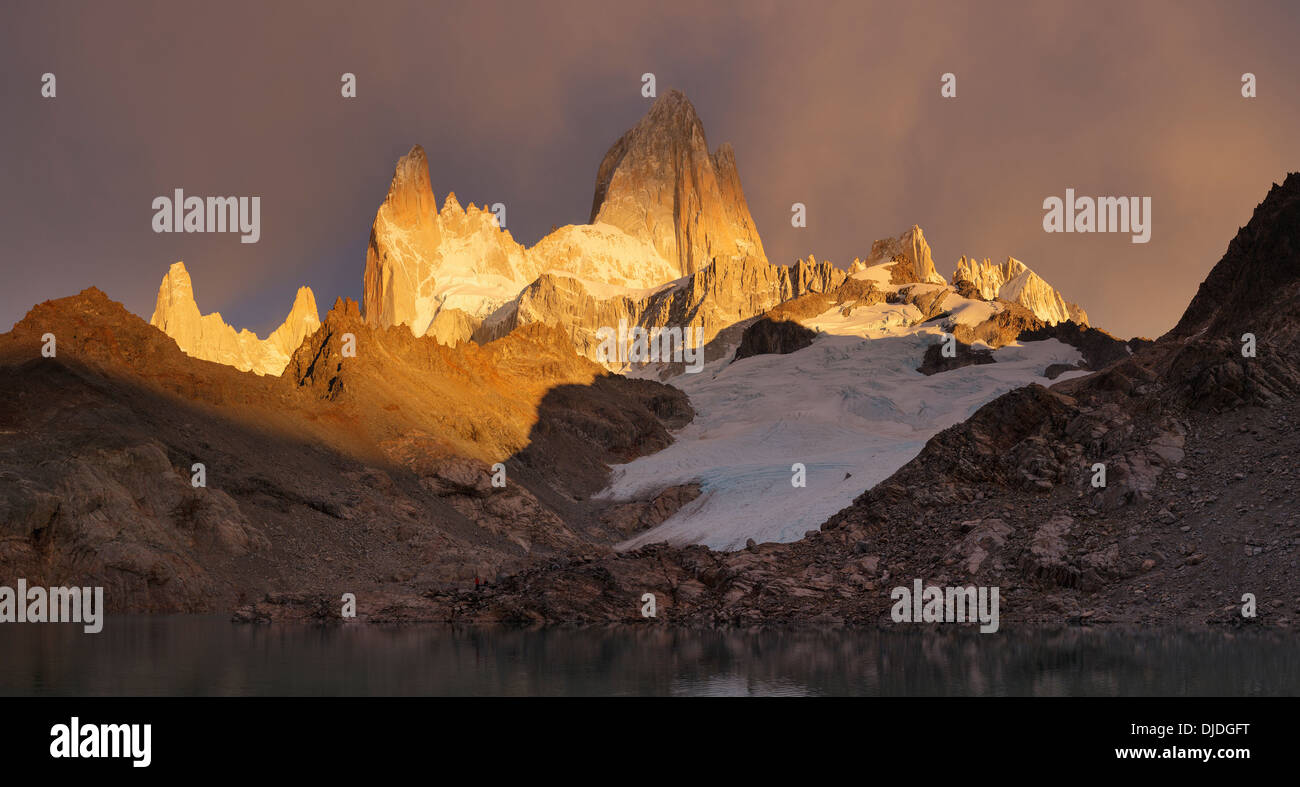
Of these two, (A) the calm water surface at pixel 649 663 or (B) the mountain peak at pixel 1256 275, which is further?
(B) the mountain peak at pixel 1256 275

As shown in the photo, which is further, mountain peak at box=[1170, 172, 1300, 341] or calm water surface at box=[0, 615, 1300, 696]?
mountain peak at box=[1170, 172, 1300, 341]

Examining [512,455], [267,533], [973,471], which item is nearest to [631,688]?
[973,471]

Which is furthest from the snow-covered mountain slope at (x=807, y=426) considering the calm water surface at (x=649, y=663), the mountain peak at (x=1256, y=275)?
the calm water surface at (x=649, y=663)

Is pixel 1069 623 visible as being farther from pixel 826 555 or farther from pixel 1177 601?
pixel 826 555

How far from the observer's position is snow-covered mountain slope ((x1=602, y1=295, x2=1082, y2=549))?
72.2 metres

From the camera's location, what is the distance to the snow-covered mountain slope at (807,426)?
237ft

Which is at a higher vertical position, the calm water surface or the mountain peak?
the mountain peak

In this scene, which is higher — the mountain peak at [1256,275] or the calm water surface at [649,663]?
the mountain peak at [1256,275]

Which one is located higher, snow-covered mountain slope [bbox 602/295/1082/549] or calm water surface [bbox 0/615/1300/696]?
snow-covered mountain slope [bbox 602/295/1082/549]

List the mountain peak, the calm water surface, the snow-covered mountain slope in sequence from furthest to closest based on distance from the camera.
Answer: the snow-covered mountain slope
the mountain peak
the calm water surface

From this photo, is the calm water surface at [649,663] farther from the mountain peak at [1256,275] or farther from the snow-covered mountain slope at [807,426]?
the snow-covered mountain slope at [807,426]

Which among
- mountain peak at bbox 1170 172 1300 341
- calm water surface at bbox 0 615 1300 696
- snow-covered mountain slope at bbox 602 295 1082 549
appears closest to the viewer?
calm water surface at bbox 0 615 1300 696

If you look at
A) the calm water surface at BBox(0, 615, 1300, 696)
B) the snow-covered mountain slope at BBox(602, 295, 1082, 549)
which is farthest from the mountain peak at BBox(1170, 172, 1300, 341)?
the calm water surface at BBox(0, 615, 1300, 696)

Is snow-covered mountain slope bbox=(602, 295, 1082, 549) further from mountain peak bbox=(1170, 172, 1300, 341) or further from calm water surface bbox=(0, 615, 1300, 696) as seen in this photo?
calm water surface bbox=(0, 615, 1300, 696)
